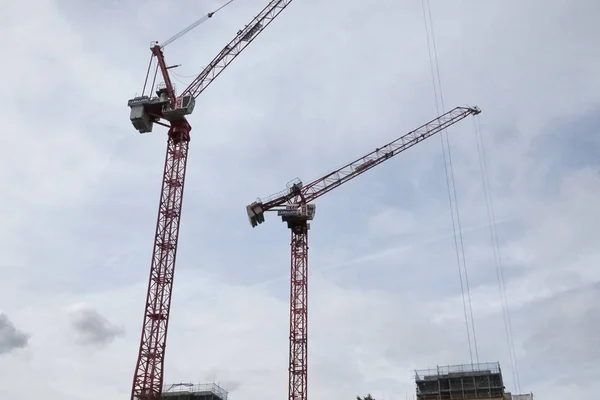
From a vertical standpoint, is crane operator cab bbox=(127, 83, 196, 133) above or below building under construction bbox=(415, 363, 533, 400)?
above

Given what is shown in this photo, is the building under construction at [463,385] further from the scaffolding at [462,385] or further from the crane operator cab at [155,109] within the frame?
the crane operator cab at [155,109]

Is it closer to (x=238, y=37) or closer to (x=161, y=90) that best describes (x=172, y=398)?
(x=161, y=90)

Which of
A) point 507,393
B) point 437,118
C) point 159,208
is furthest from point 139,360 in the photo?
point 437,118

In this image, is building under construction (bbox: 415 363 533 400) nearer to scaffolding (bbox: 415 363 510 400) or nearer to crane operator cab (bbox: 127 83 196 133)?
scaffolding (bbox: 415 363 510 400)

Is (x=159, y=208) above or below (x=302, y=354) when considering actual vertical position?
above

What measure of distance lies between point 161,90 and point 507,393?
70726 millimetres

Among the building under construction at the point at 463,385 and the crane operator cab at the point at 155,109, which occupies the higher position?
the crane operator cab at the point at 155,109

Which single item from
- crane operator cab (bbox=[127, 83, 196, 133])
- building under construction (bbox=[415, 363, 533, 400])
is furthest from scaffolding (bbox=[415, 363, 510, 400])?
crane operator cab (bbox=[127, 83, 196, 133])

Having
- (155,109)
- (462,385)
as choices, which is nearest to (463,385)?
(462,385)

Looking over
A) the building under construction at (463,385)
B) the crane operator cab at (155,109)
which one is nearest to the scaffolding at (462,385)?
the building under construction at (463,385)

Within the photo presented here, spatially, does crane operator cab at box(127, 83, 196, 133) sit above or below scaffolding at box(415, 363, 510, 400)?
above

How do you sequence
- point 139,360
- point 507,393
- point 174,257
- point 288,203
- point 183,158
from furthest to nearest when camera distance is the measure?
point 288,203
point 507,393
point 183,158
point 174,257
point 139,360

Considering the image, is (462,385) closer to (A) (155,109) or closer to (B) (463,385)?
(B) (463,385)

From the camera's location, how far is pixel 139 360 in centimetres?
8006
